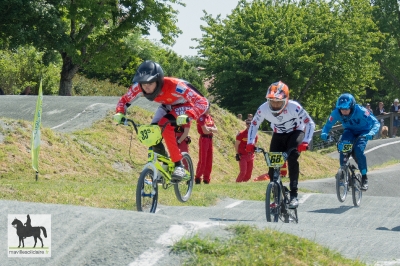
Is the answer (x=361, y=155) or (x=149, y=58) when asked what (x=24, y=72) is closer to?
(x=149, y=58)

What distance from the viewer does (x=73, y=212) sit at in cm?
728

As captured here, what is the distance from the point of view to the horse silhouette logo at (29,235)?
655cm

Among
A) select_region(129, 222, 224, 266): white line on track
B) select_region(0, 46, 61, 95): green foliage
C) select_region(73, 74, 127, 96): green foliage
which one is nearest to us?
select_region(129, 222, 224, 266): white line on track

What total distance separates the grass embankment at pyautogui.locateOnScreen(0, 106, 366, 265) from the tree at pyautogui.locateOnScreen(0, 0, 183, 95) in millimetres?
7654

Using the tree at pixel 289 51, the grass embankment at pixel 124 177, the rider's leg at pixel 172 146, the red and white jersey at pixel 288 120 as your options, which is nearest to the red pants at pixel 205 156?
the grass embankment at pixel 124 177

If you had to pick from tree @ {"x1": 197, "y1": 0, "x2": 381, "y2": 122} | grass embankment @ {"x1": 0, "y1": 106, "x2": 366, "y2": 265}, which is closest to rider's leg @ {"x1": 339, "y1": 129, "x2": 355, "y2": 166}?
grass embankment @ {"x1": 0, "y1": 106, "x2": 366, "y2": 265}

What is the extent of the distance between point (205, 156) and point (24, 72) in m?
32.2

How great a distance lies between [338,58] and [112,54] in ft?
53.0

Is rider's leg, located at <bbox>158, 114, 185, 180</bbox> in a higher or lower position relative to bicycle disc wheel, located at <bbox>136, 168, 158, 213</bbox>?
higher

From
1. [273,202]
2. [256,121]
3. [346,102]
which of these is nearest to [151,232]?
[273,202]

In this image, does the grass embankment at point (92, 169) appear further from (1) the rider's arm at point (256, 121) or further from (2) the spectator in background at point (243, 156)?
(1) the rider's arm at point (256, 121)

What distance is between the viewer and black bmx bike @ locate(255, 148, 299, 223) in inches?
402

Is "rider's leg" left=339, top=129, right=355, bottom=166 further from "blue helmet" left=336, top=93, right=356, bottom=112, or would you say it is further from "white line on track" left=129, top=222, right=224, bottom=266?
"white line on track" left=129, top=222, right=224, bottom=266

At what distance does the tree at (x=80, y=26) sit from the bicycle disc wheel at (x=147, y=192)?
21131 mm
